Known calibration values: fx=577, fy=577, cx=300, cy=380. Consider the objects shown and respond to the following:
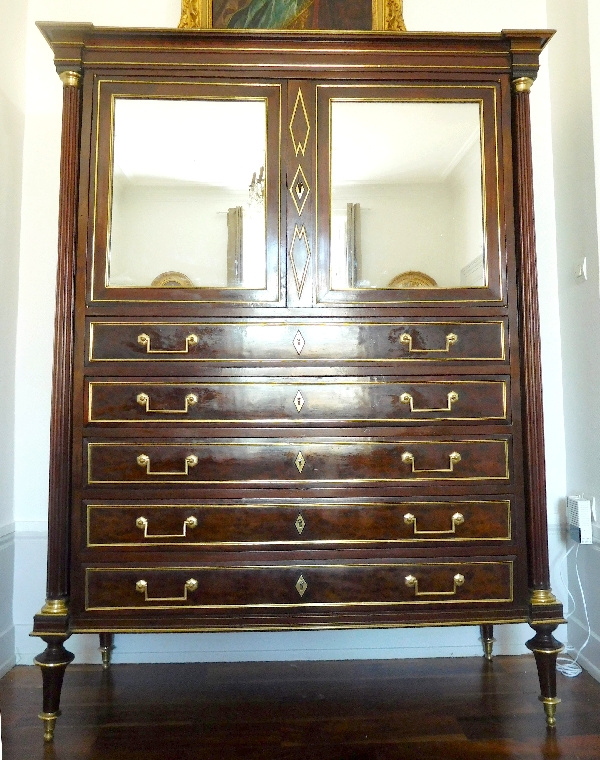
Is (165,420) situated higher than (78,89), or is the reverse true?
(78,89)

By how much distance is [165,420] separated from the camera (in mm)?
1812

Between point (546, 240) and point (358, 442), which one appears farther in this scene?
point (546, 240)

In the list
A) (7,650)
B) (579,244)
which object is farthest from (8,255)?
(579,244)

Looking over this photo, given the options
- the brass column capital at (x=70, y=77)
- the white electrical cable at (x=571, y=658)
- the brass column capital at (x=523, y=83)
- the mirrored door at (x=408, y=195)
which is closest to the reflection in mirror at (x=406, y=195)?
the mirrored door at (x=408, y=195)

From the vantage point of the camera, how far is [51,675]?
5.80ft

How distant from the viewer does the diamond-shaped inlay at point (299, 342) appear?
1834 mm

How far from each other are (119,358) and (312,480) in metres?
0.72

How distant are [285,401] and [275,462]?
194 millimetres

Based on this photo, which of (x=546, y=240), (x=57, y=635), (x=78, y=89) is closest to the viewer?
(x=57, y=635)

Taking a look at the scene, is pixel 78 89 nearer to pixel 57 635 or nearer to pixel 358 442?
pixel 358 442

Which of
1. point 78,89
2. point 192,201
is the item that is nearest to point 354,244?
point 192,201

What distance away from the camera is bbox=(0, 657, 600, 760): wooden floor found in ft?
5.73

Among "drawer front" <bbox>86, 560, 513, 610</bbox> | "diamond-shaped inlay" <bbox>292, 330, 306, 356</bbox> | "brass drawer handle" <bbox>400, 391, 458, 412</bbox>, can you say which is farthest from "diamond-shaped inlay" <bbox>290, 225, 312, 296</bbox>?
"drawer front" <bbox>86, 560, 513, 610</bbox>

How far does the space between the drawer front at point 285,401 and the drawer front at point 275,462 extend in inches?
3.2
